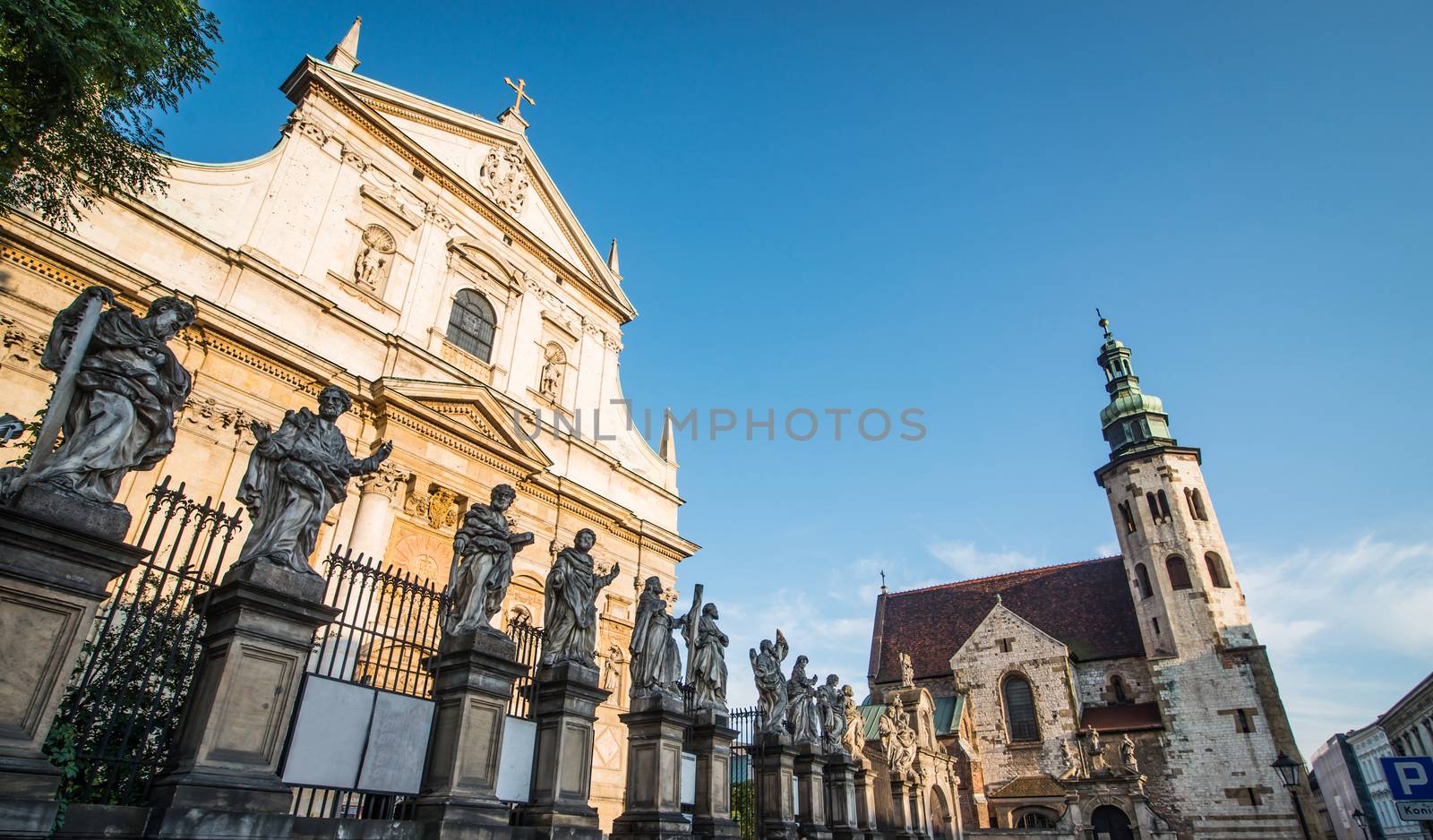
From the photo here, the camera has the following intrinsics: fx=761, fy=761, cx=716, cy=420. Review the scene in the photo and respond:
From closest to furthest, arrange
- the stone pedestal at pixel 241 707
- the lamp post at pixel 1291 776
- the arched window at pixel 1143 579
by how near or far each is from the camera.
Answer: the stone pedestal at pixel 241 707
the lamp post at pixel 1291 776
the arched window at pixel 1143 579

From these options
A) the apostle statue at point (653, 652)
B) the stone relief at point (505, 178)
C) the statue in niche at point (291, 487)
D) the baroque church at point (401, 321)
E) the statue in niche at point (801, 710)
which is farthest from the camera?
the stone relief at point (505, 178)

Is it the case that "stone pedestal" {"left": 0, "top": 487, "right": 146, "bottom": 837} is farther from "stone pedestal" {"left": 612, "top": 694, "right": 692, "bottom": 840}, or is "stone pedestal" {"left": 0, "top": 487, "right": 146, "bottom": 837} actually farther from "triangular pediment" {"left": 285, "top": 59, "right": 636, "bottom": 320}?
"triangular pediment" {"left": 285, "top": 59, "right": 636, "bottom": 320}

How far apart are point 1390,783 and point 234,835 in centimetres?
1200

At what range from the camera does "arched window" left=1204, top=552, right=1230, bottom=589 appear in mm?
33000

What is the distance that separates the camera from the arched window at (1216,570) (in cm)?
3300

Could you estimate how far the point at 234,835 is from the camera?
4.71 meters

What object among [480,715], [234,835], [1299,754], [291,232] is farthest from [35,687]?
[1299,754]

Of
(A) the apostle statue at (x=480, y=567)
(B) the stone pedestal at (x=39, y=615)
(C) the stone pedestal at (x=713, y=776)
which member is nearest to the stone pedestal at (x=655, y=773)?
(C) the stone pedestal at (x=713, y=776)

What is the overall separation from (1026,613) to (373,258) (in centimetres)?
3505

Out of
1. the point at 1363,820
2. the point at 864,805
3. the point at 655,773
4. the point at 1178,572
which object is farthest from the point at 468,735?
the point at 1363,820

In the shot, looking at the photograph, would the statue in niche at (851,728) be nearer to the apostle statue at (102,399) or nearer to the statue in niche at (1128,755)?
the apostle statue at (102,399)

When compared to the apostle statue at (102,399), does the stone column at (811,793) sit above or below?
below

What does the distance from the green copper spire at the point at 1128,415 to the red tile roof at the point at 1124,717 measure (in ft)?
38.9

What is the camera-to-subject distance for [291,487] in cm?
585
